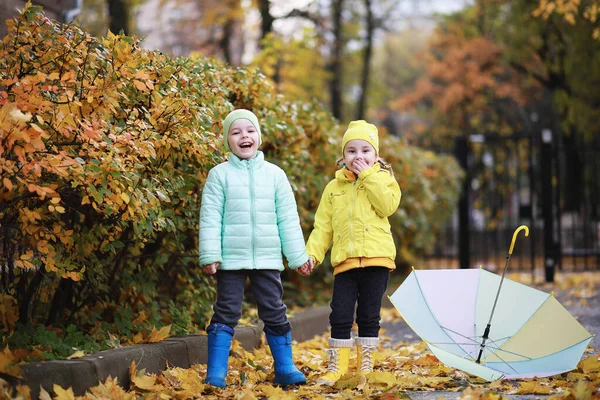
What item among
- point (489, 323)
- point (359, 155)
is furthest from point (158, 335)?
point (489, 323)

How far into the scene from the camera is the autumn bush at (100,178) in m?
4.09

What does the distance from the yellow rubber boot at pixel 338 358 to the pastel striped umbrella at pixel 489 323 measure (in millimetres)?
409

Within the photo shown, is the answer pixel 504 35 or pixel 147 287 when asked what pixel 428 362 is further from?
pixel 504 35

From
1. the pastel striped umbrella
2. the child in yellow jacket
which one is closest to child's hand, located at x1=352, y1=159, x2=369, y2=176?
the child in yellow jacket

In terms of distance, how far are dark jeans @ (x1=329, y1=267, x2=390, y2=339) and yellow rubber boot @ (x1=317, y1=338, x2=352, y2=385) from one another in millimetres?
63

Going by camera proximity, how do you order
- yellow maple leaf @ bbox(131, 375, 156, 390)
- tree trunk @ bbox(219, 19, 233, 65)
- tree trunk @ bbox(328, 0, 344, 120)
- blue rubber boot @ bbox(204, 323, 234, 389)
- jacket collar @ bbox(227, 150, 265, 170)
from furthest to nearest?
tree trunk @ bbox(328, 0, 344, 120) → tree trunk @ bbox(219, 19, 233, 65) → jacket collar @ bbox(227, 150, 265, 170) → blue rubber boot @ bbox(204, 323, 234, 389) → yellow maple leaf @ bbox(131, 375, 156, 390)

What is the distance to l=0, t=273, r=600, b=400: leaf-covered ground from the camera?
411cm

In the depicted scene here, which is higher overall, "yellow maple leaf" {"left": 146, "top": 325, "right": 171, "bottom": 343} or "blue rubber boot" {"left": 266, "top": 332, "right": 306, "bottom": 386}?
"yellow maple leaf" {"left": 146, "top": 325, "right": 171, "bottom": 343}

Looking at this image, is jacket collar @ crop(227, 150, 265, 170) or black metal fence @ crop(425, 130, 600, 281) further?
black metal fence @ crop(425, 130, 600, 281)

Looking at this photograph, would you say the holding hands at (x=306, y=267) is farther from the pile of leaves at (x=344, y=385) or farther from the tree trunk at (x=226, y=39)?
the tree trunk at (x=226, y=39)

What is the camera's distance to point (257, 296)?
476 cm

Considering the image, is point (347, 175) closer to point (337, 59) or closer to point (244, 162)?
point (244, 162)

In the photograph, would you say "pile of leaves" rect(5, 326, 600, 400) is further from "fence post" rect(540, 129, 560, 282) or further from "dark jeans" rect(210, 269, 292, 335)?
"fence post" rect(540, 129, 560, 282)

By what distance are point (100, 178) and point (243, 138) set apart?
0.96 meters
